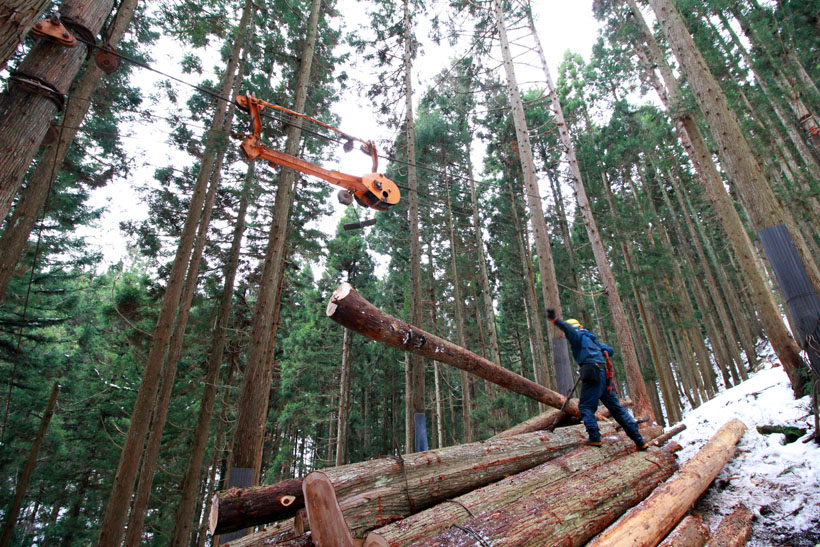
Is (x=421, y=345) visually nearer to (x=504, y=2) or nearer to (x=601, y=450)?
(x=601, y=450)

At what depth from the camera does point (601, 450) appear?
443 cm

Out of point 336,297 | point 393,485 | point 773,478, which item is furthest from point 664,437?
point 336,297

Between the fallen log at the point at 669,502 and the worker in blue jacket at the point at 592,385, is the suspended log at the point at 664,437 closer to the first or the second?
the fallen log at the point at 669,502

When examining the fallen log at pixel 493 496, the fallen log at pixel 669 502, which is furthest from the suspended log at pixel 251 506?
the fallen log at pixel 669 502

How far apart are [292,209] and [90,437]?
43.4 feet

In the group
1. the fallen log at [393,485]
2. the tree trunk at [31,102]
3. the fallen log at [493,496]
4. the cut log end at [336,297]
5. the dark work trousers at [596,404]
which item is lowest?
the fallen log at [493,496]

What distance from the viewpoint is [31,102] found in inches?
122

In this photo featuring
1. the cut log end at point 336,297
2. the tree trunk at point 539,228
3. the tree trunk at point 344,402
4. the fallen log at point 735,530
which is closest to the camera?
the fallen log at point 735,530

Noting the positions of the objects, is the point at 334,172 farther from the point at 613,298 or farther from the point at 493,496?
the point at 613,298

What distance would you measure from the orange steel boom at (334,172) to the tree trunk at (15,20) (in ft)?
7.48

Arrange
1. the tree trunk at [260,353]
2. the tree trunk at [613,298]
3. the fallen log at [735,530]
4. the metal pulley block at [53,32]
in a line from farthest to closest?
the tree trunk at [613,298] → the tree trunk at [260,353] → the metal pulley block at [53,32] → the fallen log at [735,530]

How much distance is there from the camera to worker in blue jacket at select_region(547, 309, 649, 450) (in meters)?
4.68

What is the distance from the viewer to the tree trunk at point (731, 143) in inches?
197

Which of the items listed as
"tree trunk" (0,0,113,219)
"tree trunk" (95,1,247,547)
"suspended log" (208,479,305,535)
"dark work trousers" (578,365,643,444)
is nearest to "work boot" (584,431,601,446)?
"dark work trousers" (578,365,643,444)
